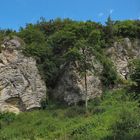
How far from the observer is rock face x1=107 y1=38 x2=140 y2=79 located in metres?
44.2

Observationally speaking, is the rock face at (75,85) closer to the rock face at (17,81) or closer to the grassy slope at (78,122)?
the grassy slope at (78,122)

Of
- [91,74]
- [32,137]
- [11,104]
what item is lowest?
[32,137]

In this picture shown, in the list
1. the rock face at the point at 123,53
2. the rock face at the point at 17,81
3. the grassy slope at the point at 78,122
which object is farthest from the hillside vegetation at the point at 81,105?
the rock face at the point at 17,81

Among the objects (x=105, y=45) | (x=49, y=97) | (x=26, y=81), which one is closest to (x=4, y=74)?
(x=26, y=81)

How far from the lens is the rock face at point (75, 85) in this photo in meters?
39.7

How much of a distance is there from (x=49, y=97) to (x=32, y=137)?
1153 cm

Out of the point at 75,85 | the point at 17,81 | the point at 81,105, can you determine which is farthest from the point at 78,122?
the point at 17,81

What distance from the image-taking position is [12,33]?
148 ft

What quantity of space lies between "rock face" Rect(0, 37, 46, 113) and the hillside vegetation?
0.79m

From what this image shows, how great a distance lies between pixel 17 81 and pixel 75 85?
5.15 m

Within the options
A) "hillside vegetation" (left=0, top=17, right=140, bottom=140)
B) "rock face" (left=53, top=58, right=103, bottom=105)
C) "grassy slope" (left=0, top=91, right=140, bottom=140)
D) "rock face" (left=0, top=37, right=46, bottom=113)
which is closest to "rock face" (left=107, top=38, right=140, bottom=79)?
"hillside vegetation" (left=0, top=17, right=140, bottom=140)

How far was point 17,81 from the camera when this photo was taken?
39938 mm

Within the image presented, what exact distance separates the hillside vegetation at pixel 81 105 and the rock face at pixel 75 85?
589mm

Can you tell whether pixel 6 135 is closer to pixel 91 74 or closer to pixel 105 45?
pixel 91 74
